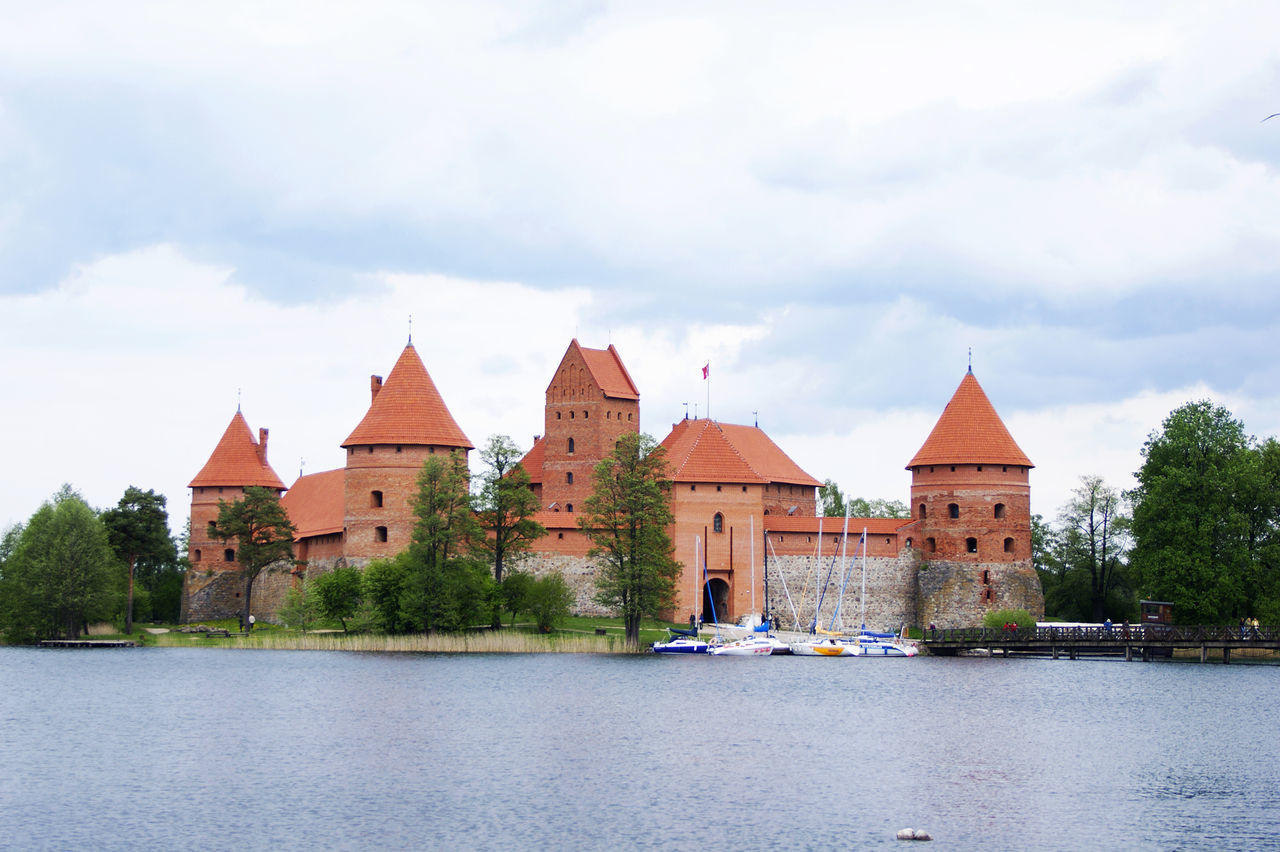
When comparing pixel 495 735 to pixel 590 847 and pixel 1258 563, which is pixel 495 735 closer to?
pixel 590 847

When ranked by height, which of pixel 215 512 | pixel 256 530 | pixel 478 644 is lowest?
pixel 478 644

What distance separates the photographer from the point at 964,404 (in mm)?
47938

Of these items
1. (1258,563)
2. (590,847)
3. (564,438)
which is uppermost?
(564,438)

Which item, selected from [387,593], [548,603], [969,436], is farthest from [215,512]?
[969,436]

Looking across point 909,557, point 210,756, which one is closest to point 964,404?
point 909,557

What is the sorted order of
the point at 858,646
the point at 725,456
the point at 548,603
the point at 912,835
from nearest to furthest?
the point at 912,835 < the point at 548,603 < the point at 858,646 < the point at 725,456

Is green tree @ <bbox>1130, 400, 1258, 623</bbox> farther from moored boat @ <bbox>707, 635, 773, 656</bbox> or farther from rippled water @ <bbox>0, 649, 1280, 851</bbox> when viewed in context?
moored boat @ <bbox>707, 635, 773, 656</bbox>

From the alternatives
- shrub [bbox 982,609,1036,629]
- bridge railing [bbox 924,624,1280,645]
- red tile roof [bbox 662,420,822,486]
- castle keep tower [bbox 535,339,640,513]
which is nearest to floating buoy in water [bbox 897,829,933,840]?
bridge railing [bbox 924,624,1280,645]

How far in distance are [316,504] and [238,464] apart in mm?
3524

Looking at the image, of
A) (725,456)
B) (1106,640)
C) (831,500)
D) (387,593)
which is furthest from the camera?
(831,500)

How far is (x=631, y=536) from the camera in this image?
41781 millimetres

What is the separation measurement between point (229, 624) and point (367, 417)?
1000 centimetres

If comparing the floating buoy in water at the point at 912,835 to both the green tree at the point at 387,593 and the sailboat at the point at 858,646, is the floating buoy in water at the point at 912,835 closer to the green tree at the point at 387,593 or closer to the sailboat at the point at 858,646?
the sailboat at the point at 858,646

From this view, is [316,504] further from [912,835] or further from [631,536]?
[912,835]
